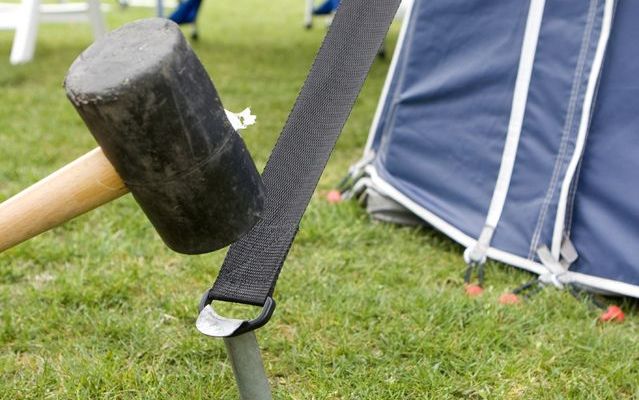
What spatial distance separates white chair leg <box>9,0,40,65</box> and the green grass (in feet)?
8.62

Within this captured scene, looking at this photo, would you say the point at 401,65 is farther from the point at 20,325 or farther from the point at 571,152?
the point at 20,325

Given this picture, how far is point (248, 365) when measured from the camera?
1219mm

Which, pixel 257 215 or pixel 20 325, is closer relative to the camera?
pixel 257 215

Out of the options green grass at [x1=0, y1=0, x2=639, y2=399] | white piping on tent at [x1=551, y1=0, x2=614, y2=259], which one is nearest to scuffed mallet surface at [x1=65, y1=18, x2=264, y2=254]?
green grass at [x1=0, y1=0, x2=639, y2=399]

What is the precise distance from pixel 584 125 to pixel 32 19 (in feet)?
13.7

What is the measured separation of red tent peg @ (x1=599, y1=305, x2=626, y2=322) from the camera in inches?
74.7

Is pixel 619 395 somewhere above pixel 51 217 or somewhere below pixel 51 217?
below

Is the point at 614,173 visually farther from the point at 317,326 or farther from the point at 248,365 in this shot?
the point at 248,365

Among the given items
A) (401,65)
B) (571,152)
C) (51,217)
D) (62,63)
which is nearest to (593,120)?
(571,152)

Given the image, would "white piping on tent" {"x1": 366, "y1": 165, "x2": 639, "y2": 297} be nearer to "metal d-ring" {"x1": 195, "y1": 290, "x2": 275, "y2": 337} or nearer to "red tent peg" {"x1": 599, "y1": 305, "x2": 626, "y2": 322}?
"red tent peg" {"x1": 599, "y1": 305, "x2": 626, "y2": 322}

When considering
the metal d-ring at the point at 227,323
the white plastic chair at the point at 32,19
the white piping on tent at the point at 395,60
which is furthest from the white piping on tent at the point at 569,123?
the white plastic chair at the point at 32,19

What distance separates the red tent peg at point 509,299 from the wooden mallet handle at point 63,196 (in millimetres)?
1149

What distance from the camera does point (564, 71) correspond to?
6.53 feet

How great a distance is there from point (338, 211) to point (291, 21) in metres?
5.44
